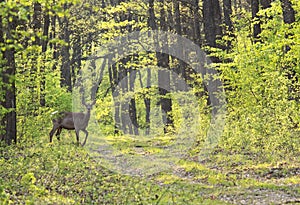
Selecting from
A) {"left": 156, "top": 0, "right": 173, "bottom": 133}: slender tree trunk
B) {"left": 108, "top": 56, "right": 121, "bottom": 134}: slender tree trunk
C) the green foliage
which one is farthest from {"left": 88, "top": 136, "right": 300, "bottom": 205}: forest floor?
{"left": 108, "top": 56, "right": 121, "bottom": 134}: slender tree trunk

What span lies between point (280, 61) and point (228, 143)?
3.07m

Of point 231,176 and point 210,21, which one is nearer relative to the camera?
point 231,176

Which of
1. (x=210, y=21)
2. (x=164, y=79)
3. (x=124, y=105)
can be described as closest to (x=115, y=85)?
(x=124, y=105)

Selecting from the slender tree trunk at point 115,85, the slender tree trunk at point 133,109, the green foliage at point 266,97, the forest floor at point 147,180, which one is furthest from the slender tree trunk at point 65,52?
the forest floor at point 147,180

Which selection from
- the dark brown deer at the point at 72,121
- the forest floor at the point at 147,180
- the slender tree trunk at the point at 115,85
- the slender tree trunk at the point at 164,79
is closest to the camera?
the forest floor at the point at 147,180

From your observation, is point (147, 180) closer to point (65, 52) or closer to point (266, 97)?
point (266, 97)

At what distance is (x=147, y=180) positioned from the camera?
482 inches

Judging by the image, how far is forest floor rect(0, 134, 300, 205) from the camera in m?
9.13

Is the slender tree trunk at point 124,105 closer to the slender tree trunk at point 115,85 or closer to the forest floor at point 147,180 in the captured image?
the slender tree trunk at point 115,85

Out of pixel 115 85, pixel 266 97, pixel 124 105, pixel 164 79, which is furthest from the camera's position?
pixel 124 105

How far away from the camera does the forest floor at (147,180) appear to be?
9.13 metres

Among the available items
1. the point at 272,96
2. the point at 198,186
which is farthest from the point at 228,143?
the point at 198,186

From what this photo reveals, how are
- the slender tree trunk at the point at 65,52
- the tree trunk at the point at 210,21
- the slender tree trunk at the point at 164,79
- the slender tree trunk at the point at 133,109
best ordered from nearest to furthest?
the tree trunk at the point at 210,21, the slender tree trunk at the point at 164,79, the slender tree trunk at the point at 65,52, the slender tree trunk at the point at 133,109

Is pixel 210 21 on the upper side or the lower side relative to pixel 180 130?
upper
